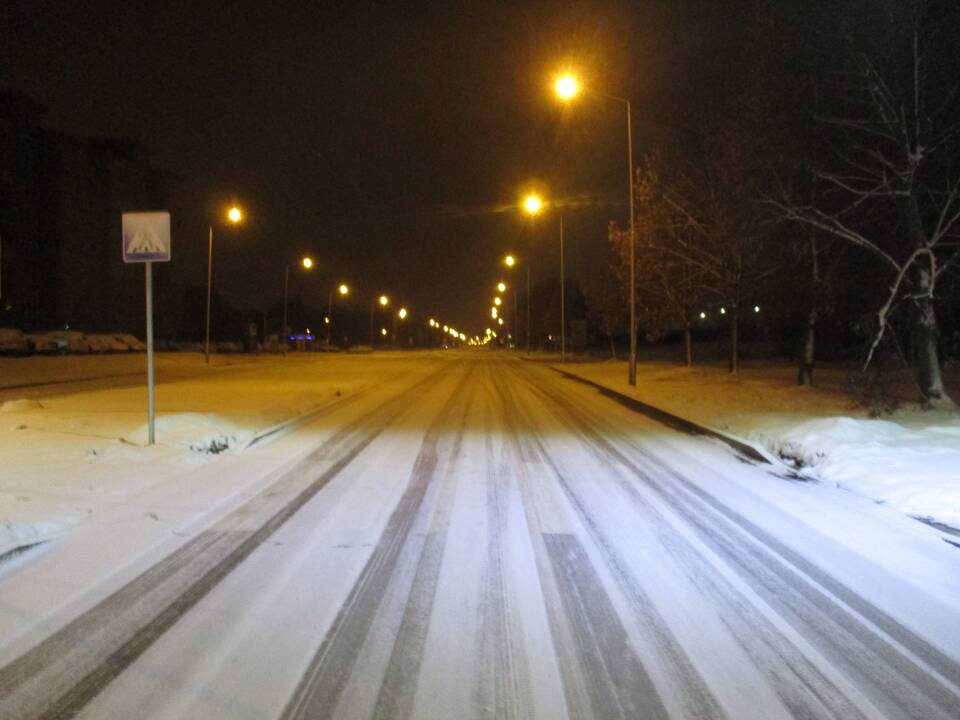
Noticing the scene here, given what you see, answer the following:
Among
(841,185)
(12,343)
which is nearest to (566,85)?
(841,185)

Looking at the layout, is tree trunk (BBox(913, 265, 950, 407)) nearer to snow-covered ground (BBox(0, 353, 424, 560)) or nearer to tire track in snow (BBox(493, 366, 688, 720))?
tire track in snow (BBox(493, 366, 688, 720))

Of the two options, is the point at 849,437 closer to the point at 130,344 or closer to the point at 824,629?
the point at 824,629

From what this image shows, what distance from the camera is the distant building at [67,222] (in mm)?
79062

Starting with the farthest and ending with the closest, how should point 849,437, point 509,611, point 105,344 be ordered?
point 105,344 → point 849,437 → point 509,611

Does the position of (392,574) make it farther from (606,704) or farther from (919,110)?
(919,110)

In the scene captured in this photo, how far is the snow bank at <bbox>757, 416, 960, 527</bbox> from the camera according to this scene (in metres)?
8.93

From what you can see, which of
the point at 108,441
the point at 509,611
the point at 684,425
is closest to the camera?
the point at 509,611

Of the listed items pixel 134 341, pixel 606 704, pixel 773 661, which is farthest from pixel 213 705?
pixel 134 341

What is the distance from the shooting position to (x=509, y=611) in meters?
5.55

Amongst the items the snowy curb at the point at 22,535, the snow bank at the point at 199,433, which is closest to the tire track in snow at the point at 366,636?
the snowy curb at the point at 22,535

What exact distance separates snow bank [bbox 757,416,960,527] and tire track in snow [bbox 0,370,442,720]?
22.2 feet

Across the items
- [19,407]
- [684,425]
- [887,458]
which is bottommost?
[684,425]

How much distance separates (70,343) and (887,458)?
57624 millimetres

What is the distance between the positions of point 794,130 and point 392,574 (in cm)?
1794
